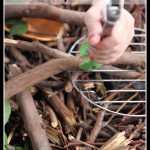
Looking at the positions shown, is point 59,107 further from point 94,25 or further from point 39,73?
point 94,25

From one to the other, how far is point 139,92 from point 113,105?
9cm

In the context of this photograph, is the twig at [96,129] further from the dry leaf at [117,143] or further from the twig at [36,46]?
the twig at [36,46]

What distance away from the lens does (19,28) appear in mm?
1074

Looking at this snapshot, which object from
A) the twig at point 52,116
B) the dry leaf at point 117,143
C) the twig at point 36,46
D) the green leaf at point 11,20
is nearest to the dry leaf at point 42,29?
the green leaf at point 11,20

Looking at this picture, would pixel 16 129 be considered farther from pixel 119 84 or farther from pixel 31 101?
pixel 119 84

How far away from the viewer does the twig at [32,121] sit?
781 millimetres

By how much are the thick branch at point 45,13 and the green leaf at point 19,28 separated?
25mm

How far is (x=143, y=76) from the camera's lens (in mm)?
992

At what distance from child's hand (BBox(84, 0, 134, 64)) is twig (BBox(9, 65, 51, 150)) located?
0.74 ft

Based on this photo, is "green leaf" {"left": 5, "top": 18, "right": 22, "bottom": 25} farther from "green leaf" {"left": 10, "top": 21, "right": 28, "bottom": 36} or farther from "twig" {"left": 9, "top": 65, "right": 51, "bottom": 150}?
"twig" {"left": 9, "top": 65, "right": 51, "bottom": 150}

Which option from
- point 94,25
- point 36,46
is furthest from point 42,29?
point 94,25

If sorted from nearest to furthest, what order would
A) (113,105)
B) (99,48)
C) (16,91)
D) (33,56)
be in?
(99,48) → (16,91) → (113,105) → (33,56)

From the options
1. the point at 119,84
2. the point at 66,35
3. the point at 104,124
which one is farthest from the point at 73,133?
the point at 66,35

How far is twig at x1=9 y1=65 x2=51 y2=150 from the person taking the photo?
78 centimetres
